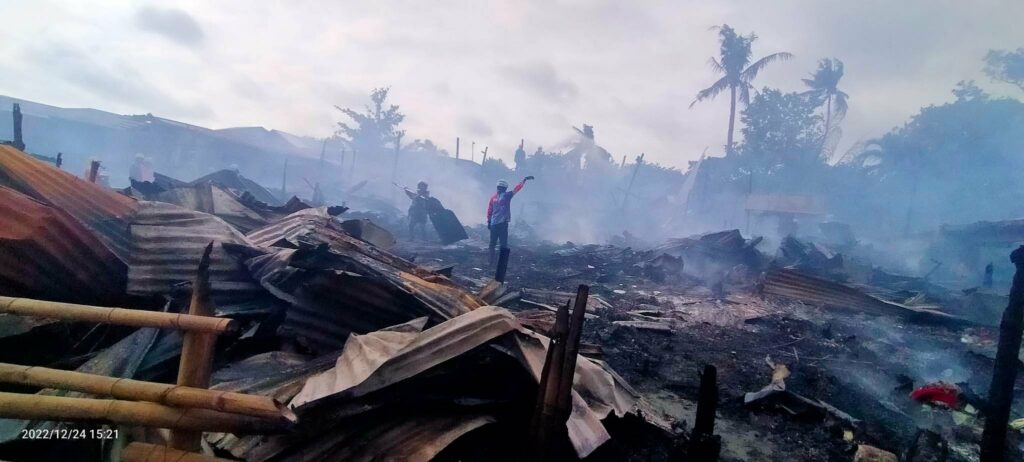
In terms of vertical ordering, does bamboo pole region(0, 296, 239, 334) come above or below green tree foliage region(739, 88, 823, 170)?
below

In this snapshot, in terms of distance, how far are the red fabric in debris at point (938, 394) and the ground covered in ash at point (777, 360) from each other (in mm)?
82

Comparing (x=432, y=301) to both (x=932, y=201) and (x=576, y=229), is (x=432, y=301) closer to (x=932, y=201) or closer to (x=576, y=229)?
(x=576, y=229)

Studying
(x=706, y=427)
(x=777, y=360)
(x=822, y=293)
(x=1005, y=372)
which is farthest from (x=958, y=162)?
(x=706, y=427)

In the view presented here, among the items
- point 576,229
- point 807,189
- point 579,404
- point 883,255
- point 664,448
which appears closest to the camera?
point 579,404

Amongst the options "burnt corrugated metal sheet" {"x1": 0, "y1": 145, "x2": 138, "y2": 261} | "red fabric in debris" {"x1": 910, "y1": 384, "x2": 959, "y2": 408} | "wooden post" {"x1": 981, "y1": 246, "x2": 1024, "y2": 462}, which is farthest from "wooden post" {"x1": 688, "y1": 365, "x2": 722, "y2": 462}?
"burnt corrugated metal sheet" {"x1": 0, "y1": 145, "x2": 138, "y2": 261}

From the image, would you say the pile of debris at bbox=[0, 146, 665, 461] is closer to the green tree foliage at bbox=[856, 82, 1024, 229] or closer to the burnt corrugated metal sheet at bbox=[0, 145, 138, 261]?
the burnt corrugated metal sheet at bbox=[0, 145, 138, 261]

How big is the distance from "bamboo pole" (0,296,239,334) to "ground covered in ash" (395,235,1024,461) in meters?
2.87

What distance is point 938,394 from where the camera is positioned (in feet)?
14.8

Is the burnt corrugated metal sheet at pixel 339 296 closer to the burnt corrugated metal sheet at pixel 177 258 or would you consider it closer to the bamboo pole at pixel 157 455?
the burnt corrugated metal sheet at pixel 177 258

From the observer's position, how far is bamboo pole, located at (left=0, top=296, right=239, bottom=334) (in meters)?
1.52

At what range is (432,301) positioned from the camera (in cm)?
349

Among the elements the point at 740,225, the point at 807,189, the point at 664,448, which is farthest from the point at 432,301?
the point at 807,189

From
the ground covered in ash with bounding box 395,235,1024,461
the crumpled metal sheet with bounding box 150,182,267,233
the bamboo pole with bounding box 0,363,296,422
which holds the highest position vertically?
the crumpled metal sheet with bounding box 150,182,267,233

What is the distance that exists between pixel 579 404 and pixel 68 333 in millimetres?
3569
